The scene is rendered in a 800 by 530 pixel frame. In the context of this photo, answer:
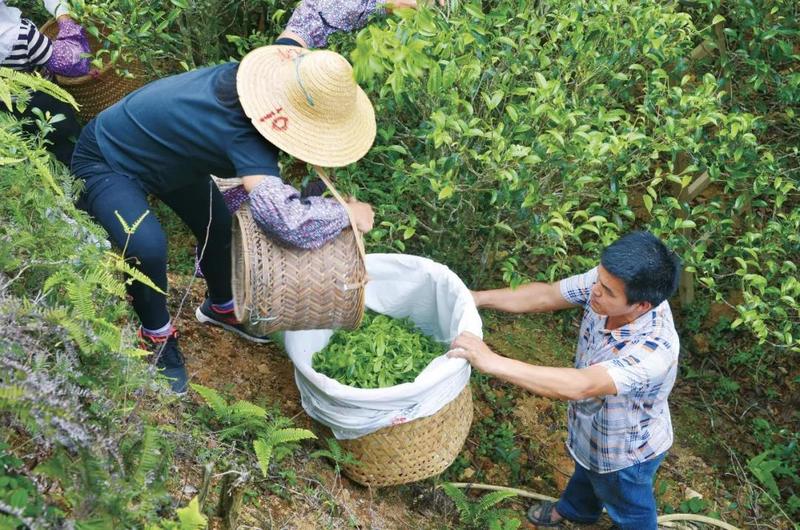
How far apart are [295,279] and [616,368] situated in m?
1.22

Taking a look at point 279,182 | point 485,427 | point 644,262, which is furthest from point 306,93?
point 485,427

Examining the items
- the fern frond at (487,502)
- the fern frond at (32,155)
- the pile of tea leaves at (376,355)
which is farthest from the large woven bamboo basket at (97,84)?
the fern frond at (487,502)

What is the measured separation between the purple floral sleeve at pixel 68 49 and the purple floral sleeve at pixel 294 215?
1.79 meters

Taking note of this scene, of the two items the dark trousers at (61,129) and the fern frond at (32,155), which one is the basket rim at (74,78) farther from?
the fern frond at (32,155)

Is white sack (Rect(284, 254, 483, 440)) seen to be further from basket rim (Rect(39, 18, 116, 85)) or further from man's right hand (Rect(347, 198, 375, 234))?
basket rim (Rect(39, 18, 116, 85))

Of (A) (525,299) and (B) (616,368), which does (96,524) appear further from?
(A) (525,299)

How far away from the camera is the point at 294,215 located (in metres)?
2.44

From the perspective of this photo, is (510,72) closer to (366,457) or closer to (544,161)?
(544,161)

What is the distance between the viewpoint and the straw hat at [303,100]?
243 centimetres

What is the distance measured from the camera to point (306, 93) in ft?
8.07

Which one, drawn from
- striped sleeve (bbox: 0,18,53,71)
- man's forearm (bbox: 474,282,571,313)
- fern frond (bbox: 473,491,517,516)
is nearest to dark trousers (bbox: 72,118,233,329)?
striped sleeve (bbox: 0,18,53,71)

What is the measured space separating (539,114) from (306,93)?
87 centimetres

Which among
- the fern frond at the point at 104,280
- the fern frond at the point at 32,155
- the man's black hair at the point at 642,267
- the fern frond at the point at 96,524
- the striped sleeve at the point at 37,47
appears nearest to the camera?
the fern frond at the point at 96,524

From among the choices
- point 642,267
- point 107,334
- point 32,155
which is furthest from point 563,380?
point 32,155
